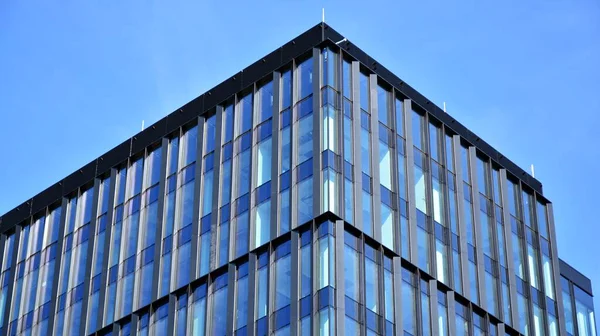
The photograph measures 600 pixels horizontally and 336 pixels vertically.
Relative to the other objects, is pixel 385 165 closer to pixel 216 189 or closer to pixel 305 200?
pixel 305 200

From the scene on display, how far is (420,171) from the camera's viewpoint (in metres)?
67.5

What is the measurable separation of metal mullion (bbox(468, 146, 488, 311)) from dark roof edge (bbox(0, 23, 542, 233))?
3.58 ft

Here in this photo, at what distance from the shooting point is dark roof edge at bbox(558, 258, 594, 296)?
251ft

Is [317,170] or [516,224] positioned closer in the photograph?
[317,170]

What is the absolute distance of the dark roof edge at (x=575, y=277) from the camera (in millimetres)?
76625

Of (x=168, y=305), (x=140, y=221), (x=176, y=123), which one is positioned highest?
(x=176, y=123)

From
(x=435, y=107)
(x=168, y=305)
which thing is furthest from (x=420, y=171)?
(x=168, y=305)

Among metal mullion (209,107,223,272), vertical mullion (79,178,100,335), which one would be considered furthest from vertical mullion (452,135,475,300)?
vertical mullion (79,178,100,335)

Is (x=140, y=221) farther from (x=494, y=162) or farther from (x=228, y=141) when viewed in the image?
(x=494, y=162)

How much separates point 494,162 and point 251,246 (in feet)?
55.4


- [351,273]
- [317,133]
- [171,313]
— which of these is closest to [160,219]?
[171,313]

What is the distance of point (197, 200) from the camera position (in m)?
67.1

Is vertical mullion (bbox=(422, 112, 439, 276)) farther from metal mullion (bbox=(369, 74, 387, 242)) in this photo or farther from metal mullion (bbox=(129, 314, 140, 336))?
metal mullion (bbox=(129, 314, 140, 336))

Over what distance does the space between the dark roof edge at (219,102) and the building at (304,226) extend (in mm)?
106
